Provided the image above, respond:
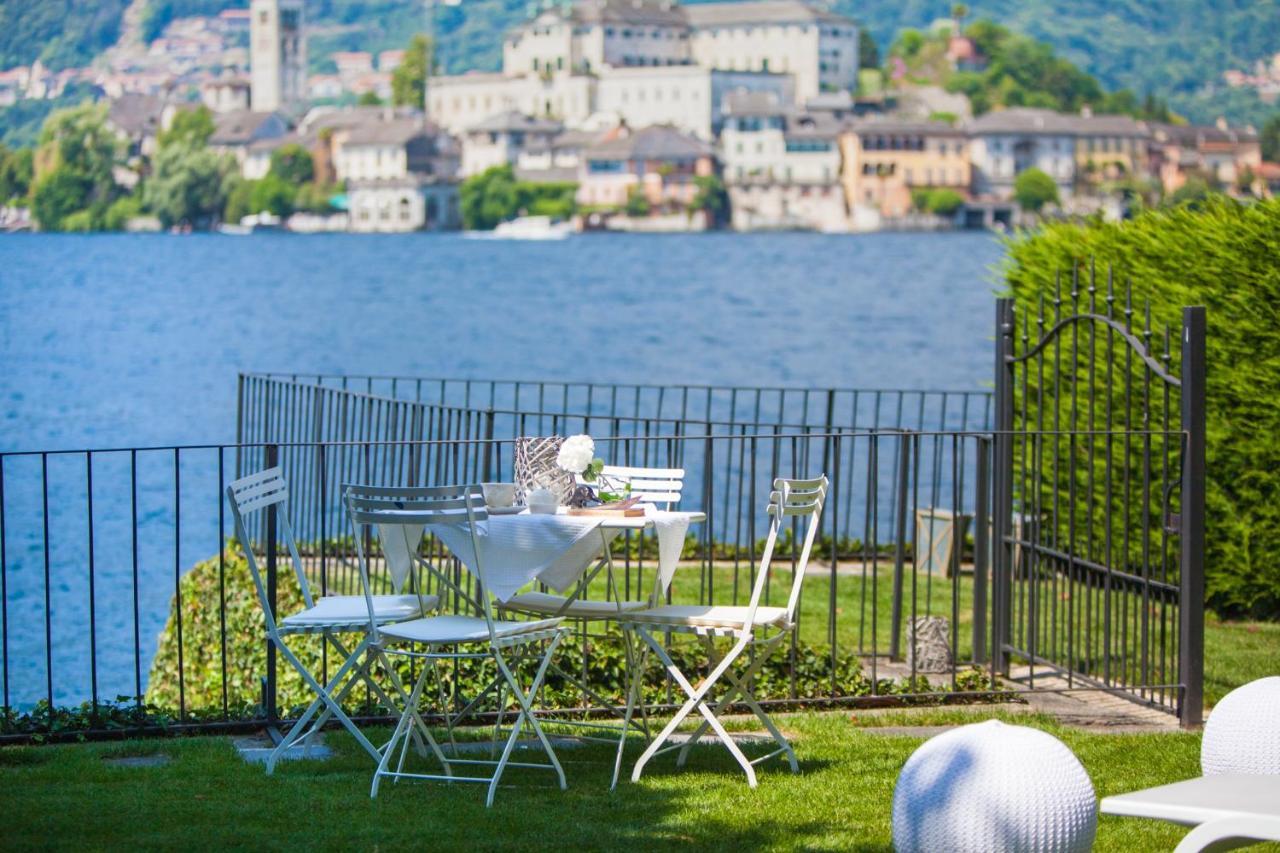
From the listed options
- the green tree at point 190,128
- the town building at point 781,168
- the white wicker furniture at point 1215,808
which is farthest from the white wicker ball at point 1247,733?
the green tree at point 190,128

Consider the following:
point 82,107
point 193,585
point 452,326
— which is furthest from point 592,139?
point 193,585

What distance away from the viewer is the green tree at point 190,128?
504ft

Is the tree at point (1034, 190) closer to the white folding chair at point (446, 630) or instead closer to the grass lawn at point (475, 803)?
the grass lawn at point (475, 803)

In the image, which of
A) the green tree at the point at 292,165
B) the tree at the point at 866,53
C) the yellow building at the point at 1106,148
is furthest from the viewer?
the tree at the point at 866,53

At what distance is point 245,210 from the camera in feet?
461

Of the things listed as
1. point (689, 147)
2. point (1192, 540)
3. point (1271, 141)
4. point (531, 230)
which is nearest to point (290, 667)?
point (1192, 540)

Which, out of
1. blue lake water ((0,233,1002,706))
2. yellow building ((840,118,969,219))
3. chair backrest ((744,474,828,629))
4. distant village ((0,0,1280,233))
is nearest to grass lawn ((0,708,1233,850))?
chair backrest ((744,474,828,629))

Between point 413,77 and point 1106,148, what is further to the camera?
point 413,77

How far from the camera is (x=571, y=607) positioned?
21.0ft

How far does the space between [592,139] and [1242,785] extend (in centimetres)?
15624

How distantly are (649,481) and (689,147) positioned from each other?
14904 centimetres

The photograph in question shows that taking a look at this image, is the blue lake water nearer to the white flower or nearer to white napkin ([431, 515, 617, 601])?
the white flower

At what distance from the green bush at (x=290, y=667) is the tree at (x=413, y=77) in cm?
18305

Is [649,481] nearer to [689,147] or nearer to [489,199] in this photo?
[489,199]
